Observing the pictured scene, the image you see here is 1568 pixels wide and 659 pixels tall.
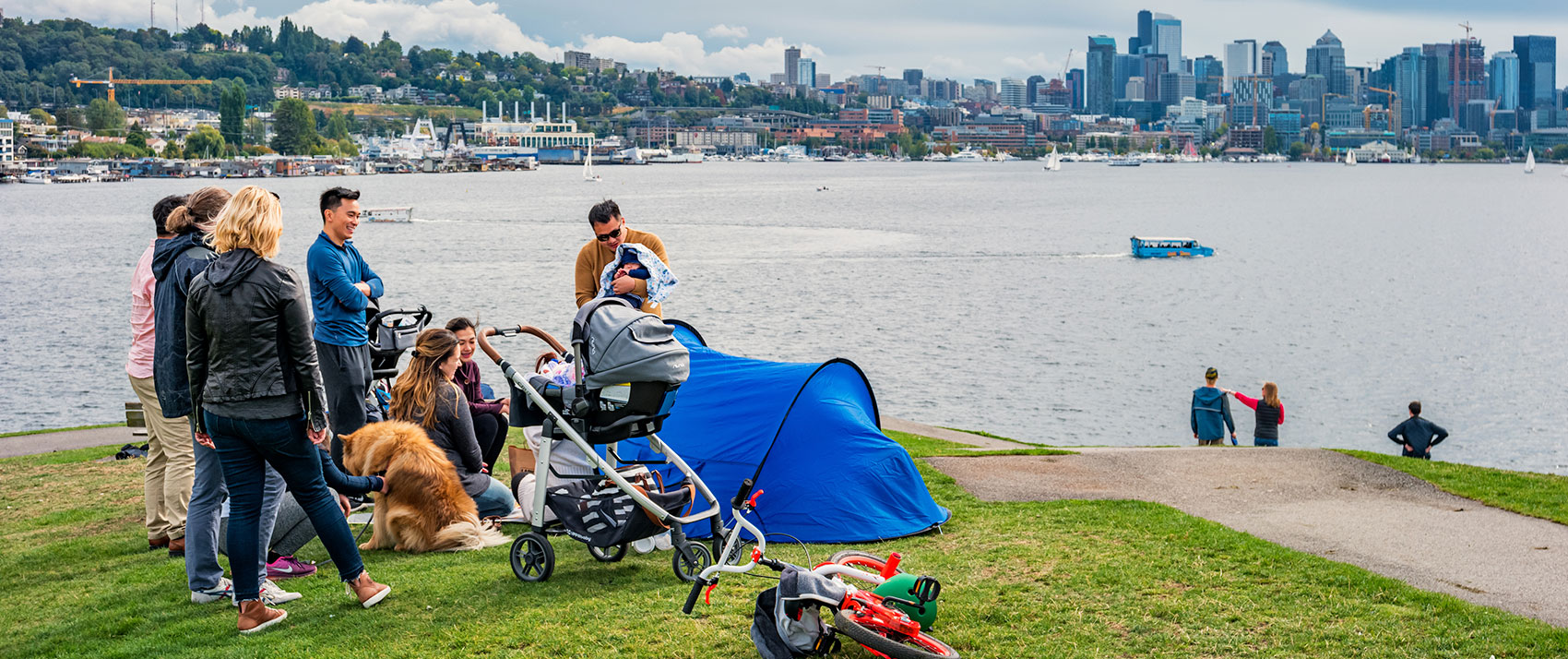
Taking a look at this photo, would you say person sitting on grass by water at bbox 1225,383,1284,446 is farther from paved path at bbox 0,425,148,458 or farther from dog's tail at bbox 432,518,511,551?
paved path at bbox 0,425,148,458

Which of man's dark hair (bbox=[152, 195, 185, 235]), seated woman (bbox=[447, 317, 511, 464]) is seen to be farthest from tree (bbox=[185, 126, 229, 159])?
man's dark hair (bbox=[152, 195, 185, 235])

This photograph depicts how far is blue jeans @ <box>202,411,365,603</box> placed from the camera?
5.98 m

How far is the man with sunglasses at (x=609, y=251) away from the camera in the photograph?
8191mm

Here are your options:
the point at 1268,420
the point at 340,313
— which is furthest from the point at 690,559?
the point at 1268,420

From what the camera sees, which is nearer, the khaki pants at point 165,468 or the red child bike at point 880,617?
the red child bike at point 880,617

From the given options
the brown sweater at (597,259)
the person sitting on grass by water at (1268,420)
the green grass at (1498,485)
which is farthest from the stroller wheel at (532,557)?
the person sitting on grass by water at (1268,420)

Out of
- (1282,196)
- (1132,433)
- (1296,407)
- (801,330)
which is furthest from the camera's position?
(1282,196)

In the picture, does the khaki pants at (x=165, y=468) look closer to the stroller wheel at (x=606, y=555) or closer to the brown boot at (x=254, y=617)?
the brown boot at (x=254, y=617)

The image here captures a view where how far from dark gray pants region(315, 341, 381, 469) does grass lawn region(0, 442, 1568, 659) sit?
1.02 m

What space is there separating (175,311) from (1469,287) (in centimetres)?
5467

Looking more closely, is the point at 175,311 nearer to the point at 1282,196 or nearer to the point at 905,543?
the point at 905,543

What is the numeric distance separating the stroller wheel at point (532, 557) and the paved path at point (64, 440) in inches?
286

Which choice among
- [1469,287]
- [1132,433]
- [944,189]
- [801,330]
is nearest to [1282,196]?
[944,189]

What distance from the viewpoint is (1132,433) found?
78.3ft
